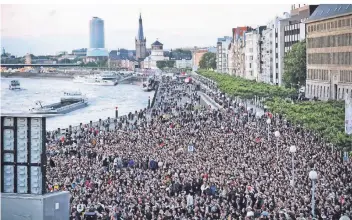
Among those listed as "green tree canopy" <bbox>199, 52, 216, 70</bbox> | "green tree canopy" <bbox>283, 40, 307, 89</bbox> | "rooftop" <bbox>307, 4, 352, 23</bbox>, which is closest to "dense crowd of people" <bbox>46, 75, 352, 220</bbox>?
"rooftop" <bbox>307, 4, 352, 23</bbox>

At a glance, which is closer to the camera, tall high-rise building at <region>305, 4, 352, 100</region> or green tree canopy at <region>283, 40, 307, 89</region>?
tall high-rise building at <region>305, 4, 352, 100</region>

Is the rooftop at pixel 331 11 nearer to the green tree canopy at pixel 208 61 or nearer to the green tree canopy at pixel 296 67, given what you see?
the green tree canopy at pixel 296 67

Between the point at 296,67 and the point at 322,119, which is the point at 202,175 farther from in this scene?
the point at 296,67

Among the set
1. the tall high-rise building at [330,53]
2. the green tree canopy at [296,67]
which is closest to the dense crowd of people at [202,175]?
the tall high-rise building at [330,53]

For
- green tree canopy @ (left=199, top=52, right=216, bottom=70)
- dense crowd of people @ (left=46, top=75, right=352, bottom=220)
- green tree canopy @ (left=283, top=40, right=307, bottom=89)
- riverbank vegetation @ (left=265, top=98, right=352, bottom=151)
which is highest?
green tree canopy @ (left=199, top=52, right=216, bottom=70)

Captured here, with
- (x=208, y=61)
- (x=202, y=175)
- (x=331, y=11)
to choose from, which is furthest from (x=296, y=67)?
(x=208, y=61)

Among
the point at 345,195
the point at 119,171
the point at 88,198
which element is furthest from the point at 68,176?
the point at 345,195

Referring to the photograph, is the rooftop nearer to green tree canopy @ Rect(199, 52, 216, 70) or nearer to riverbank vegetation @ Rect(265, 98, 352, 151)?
riverbank vegetation @ Rect(265, 98, 352, 151)
